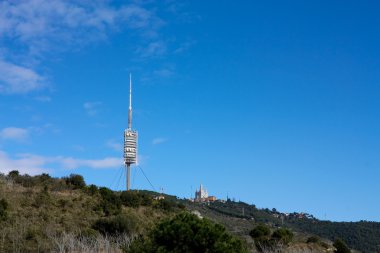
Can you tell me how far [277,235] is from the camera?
41.3 metres

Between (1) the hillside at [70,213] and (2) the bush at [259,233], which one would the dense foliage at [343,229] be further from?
(1) the hillside at [70,213]

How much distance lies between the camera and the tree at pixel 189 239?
11055mm

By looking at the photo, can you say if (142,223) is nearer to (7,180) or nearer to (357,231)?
(7,180)

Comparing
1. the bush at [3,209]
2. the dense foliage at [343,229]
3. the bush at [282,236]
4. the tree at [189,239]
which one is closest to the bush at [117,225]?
the bush at [3,209]

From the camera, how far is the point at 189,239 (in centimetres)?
1109

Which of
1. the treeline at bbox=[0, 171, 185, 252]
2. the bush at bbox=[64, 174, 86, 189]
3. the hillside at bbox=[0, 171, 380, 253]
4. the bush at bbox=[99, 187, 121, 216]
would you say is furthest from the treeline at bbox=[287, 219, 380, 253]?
the bush at bbox=[64, 174, 86, 189]

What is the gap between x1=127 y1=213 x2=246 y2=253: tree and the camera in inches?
435

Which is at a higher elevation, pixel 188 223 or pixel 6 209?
pixel 6 209

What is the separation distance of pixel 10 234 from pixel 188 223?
15.3m

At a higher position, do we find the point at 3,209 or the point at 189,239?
the point at 3,209

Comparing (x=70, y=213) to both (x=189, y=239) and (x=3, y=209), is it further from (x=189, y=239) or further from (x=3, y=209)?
(x=189, y=239)

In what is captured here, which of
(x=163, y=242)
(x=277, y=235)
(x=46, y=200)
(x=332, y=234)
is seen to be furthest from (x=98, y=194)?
(x=332, y=234)

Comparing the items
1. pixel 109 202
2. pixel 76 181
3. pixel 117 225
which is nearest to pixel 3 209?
pixel 117 225

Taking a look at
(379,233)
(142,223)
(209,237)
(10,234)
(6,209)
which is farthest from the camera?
(379,233)
